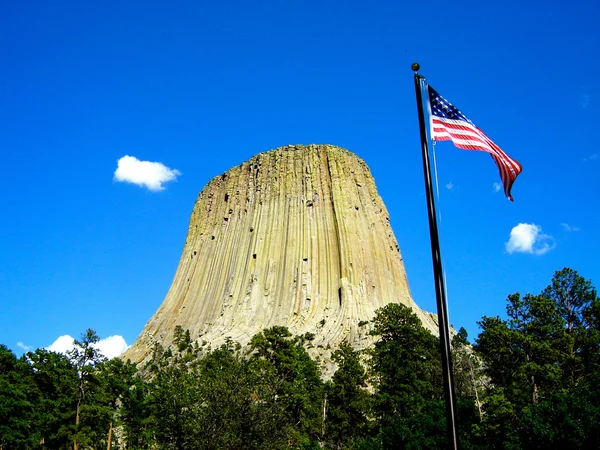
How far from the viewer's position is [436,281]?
447 inches

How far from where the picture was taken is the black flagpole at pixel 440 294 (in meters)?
10.4

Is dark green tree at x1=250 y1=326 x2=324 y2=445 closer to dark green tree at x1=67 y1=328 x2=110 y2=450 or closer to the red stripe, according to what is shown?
dark green tree at x1=67 y1=328 x2=110 y2=450

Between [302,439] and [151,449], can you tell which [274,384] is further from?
[151,449]

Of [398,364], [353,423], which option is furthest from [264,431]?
[398,364]

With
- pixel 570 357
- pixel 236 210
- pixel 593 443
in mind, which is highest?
pixel 236 210

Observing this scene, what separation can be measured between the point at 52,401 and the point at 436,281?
35.4 meters

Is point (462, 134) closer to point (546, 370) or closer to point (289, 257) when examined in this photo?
point (546, 370)

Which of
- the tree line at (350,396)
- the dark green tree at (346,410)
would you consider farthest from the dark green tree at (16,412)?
the dark green tree at (346,410)

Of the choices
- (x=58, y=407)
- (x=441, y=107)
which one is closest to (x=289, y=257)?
(x=58, y=407)

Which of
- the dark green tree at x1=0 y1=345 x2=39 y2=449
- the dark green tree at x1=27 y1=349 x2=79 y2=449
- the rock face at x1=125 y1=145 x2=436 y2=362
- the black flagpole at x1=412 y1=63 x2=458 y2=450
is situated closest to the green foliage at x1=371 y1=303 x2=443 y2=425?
the rock face at x1=125 y1=145 x2=436 y2=362

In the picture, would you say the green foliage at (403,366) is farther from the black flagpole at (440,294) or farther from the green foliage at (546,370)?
the black flagpole at (440,294)

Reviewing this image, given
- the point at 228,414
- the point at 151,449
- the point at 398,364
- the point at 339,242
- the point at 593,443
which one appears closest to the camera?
the point at 593,443

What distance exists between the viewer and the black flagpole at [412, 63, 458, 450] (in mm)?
10359

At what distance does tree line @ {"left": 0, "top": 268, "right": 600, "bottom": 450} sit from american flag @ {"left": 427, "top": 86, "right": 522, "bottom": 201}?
1856cm
